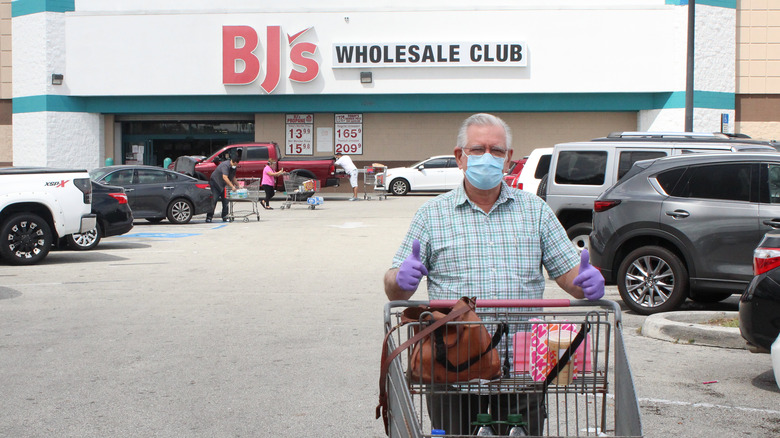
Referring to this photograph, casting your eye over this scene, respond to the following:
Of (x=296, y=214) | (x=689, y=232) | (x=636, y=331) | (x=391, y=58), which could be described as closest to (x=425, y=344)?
(x=636, y=331)

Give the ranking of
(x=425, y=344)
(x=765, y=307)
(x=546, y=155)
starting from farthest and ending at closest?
(x=546, y=155) → (x=765, y=307) → (x=425, y=344)

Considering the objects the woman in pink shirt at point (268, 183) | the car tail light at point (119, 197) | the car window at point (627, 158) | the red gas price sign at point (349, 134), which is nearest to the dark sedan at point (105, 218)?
the car tail light at point (119, 197)

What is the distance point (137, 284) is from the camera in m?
12.4

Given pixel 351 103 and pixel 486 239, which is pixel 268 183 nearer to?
pixel 351 103

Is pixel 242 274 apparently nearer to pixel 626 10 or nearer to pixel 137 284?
pixel 137 284

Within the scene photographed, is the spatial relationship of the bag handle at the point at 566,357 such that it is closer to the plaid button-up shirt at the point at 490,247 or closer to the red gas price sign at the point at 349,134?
the plaid button-up shirt at the point at 490,247

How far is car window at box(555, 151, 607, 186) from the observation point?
13.4 meters

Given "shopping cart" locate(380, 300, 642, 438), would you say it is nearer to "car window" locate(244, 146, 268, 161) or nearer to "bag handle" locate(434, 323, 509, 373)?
"bag handle" locate(434, 323, 509, 373)

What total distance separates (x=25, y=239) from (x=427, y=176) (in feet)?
68.8

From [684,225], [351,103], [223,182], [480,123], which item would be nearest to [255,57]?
[351,103]

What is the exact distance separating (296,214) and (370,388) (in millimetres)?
19893

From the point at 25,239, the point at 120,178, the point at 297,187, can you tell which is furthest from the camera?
the point at 297,187

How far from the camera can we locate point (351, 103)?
36.5m

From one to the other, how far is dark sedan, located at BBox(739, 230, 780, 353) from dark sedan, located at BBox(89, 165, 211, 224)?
18.1 meters
